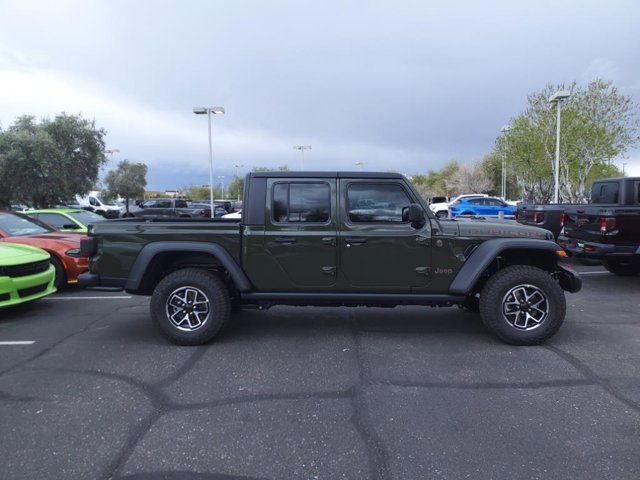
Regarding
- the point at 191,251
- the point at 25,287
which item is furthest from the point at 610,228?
the point at 25,287

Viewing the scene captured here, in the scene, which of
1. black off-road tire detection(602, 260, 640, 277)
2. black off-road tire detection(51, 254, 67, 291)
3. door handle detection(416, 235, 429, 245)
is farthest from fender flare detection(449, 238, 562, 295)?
black off-road tire detection(51, 254, 67, 291)

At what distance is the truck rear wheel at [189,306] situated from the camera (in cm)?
486

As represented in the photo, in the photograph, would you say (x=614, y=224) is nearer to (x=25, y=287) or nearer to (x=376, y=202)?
(x=376, y=202)

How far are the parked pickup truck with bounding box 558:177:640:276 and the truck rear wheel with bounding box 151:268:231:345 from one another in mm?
6598

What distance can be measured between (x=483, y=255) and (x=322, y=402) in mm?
2365

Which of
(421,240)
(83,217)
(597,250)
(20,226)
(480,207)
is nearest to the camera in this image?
(421,240)

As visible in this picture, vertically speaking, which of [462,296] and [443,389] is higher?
[462,296]

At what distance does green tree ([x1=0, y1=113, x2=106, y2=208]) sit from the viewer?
67.5ft

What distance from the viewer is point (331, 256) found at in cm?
486

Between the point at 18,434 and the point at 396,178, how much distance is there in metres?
4.00

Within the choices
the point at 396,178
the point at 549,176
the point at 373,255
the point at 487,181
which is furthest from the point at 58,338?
the point at 487,181

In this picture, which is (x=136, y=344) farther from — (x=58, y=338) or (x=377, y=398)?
(x=377, y=398)

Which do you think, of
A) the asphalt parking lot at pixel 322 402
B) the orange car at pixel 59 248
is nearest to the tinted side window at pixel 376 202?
the asphalt parking lot at pixel 322 402

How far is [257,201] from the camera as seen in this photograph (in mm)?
4957
